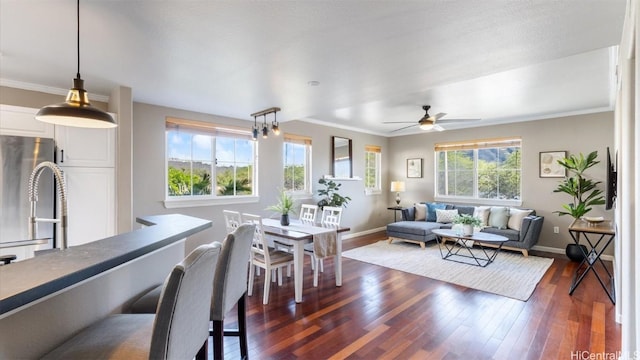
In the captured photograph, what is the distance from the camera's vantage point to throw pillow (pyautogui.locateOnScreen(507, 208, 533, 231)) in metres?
5.10

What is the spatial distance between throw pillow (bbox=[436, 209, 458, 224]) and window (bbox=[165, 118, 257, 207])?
374 centimetres

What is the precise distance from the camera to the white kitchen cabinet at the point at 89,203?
3020 millimetres

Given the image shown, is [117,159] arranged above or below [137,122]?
below

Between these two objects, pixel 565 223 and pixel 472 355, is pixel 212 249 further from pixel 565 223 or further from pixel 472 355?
pixel 565 223

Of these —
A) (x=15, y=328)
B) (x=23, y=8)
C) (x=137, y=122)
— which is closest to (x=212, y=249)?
(x=15, y=328)

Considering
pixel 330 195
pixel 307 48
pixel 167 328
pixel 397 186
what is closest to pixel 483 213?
pixel 397 186

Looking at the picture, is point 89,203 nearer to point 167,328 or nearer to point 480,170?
point 167,328

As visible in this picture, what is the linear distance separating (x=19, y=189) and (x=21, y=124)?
0.65 metres

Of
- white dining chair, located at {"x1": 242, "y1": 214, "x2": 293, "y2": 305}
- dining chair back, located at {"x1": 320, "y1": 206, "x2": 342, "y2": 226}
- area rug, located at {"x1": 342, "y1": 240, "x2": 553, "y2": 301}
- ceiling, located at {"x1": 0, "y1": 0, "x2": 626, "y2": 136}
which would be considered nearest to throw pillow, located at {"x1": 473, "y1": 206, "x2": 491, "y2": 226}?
area rug, located at {"x1": 342, "y1": 240, "x2": 553, "y2": 301}

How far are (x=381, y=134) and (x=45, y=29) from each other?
249 inches

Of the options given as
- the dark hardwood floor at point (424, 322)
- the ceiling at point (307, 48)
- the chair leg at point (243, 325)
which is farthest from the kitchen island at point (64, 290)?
the ceiling at point (307, 48)

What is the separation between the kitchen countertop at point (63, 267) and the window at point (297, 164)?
13.0 feet

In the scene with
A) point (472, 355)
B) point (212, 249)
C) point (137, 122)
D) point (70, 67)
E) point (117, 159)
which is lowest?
point (472, 355)

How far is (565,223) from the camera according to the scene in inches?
200
